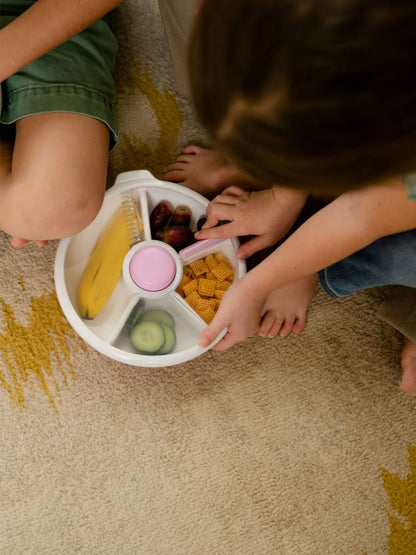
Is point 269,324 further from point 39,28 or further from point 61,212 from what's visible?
point 39,28

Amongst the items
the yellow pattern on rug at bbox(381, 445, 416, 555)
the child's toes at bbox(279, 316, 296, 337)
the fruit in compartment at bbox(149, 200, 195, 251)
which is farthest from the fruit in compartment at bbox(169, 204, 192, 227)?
the yellow pattern on rug at bbox(381, 445, 416, 555)

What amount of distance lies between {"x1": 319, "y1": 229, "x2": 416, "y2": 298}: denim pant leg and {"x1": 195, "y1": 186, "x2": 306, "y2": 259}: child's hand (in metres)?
0.10

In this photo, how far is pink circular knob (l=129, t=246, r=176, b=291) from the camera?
774 mm

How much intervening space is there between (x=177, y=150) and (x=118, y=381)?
41 centimetres

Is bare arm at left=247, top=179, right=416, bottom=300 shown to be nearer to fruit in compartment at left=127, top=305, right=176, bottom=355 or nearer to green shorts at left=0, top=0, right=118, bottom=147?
fruit in compartment at left=127, top=305, right=176, bottom=355

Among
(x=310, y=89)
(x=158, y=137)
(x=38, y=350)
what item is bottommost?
(x=38, y=350)

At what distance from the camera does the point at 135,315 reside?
2.59ft

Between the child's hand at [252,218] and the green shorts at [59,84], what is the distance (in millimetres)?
196

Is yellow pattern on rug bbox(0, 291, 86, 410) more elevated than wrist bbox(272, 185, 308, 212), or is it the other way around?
wrist bbox(272, 185, 308, 212)

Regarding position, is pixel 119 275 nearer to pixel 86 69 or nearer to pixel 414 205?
pixel 86 69

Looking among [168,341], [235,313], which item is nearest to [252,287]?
[235,313]

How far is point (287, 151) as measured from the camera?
1.27 feet

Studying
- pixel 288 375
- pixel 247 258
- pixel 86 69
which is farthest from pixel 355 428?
pixel 86 69

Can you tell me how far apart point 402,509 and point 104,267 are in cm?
59
